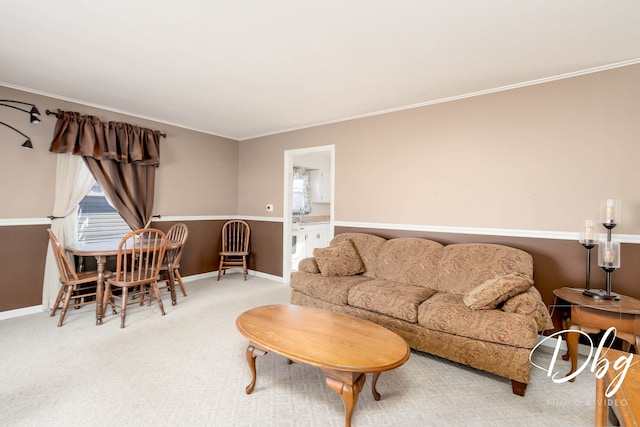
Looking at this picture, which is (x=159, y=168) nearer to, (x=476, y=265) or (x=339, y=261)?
(x=339, y=261)

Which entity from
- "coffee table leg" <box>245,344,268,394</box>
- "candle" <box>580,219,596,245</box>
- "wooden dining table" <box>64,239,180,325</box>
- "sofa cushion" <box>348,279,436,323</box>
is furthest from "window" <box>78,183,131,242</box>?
"candle" <box>580,219,596,245</box>

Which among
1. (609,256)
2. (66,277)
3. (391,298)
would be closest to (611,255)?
(609,256)

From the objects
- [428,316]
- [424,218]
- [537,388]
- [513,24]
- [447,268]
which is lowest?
[537,388]

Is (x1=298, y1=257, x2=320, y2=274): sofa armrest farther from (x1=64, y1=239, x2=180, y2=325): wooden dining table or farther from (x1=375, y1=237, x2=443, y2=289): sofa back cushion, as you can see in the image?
(x1=64, y1=239, x2=180, y2=325): wooden dining table

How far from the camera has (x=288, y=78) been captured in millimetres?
2799

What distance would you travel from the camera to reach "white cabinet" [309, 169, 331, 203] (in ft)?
21.3

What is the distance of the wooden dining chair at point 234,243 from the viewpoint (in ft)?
16.1

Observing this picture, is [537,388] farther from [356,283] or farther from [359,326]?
[356,283]

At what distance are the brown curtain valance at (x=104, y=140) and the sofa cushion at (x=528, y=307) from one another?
4.35 m

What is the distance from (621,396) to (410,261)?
2.09m

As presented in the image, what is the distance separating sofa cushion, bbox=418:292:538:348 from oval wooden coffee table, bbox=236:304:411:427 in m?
0.56

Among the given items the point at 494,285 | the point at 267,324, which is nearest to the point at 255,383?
the point at 267,324

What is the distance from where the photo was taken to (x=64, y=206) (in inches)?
135

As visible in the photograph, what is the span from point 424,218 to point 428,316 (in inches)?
53.9
